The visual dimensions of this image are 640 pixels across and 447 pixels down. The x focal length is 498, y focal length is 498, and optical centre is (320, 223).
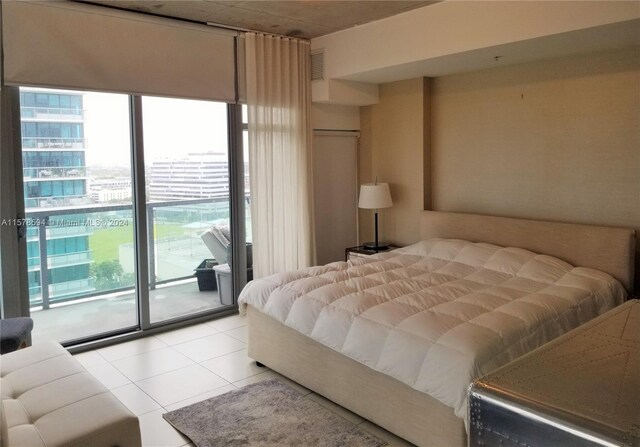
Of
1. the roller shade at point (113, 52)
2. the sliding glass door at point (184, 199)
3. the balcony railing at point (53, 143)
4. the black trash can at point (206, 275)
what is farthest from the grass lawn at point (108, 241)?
the roller shade at point (113, 52)

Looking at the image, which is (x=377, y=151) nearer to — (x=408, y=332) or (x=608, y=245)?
(x=608, y=245)

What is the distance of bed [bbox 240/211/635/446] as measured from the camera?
2473mm

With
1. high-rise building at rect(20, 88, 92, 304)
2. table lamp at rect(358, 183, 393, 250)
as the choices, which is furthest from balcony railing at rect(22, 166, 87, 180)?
table lamp at rect(358, 183, 393, 250)

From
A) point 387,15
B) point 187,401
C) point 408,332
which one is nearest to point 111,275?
point 187,401

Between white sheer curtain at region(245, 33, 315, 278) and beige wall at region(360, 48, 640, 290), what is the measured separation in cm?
93

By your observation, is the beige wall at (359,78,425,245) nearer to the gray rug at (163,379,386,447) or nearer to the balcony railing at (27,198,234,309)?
the balcony railing at (27,198,234,309)

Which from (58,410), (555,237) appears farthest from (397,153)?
(58,410)

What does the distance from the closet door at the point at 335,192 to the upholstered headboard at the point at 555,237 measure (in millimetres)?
1144

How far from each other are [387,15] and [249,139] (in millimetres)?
1633

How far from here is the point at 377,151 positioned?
5.45m

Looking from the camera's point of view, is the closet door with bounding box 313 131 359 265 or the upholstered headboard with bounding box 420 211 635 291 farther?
the closet door with bounding box 313 131 359 265

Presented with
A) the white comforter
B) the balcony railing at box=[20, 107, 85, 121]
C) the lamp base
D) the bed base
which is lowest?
the bed base

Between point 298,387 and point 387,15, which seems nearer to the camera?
point 298,387

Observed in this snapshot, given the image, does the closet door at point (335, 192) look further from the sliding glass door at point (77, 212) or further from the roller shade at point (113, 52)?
the sliding glass door at point (77, 212)
